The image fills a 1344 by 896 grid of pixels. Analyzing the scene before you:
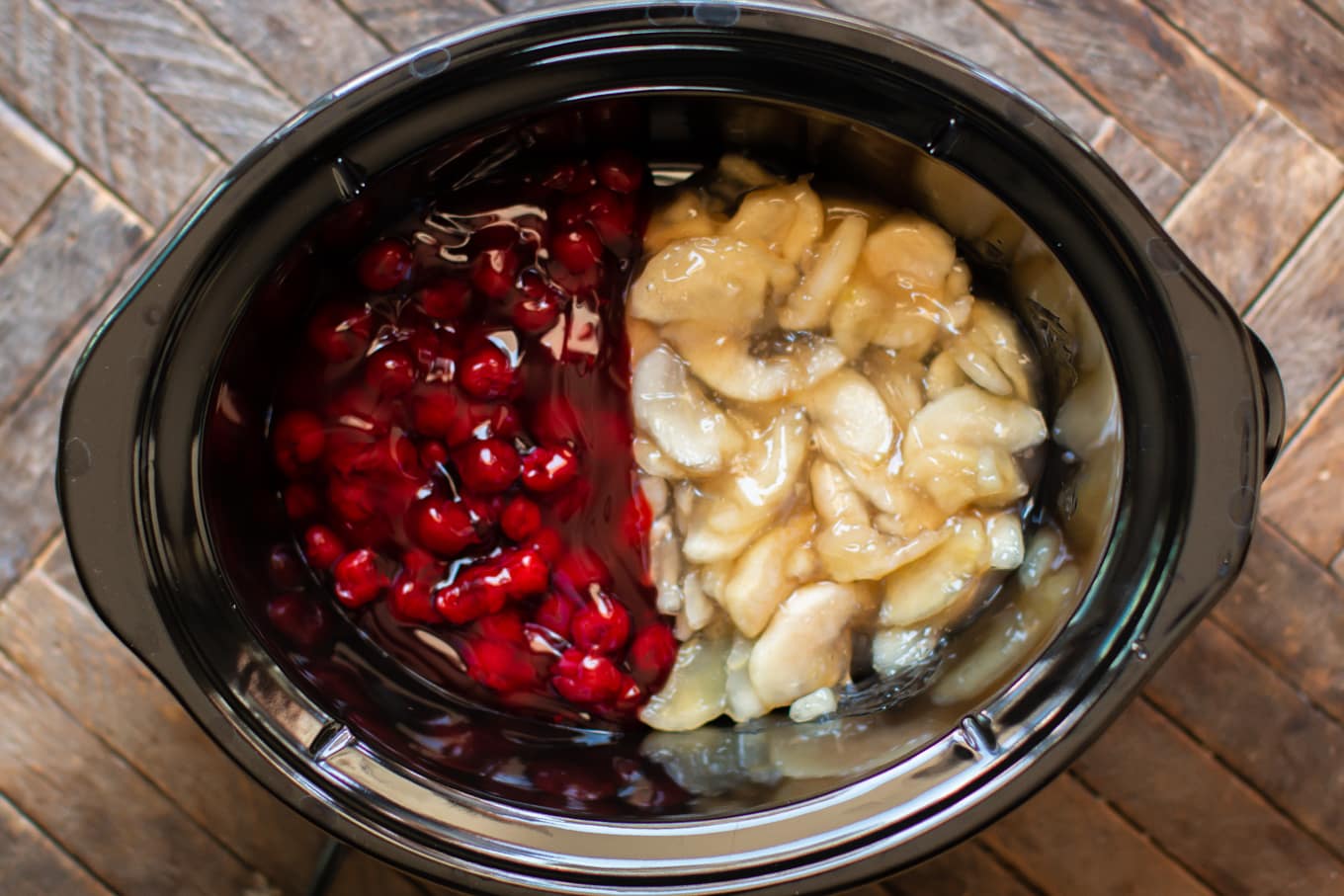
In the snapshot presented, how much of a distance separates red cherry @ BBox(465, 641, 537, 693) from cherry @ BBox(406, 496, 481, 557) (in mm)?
83

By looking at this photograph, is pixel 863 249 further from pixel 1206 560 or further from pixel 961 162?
pixel 1206 560

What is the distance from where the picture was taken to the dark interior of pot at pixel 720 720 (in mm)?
705

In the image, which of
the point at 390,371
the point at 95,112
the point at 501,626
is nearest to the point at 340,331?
the point at 390,371

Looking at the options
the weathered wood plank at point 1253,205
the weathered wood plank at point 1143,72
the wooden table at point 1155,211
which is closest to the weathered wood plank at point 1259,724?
the wooden table at point 1155,211

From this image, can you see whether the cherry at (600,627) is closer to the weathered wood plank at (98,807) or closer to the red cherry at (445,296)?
the red cherry at (445,296)

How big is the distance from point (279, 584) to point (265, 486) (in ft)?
0.26

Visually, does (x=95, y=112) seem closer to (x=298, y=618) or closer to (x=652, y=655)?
(x=298, y=618)

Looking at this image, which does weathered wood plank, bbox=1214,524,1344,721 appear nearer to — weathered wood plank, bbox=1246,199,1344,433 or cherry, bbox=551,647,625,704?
weathered wood plank, bbox=1246,199,1344,433

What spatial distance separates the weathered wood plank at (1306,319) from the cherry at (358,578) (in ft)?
2.64

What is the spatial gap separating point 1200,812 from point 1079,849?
118mm

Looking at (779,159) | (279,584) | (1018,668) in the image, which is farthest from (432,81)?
(1018,668)

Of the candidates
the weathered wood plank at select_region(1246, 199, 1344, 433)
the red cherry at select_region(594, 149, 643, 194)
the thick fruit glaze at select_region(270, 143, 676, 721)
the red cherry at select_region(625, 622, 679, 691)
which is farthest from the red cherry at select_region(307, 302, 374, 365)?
the weathered wood plank at select_region(1246, 199, 1344, 433)

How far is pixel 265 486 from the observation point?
0.80 metres

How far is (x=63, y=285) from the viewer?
930 millimetres
